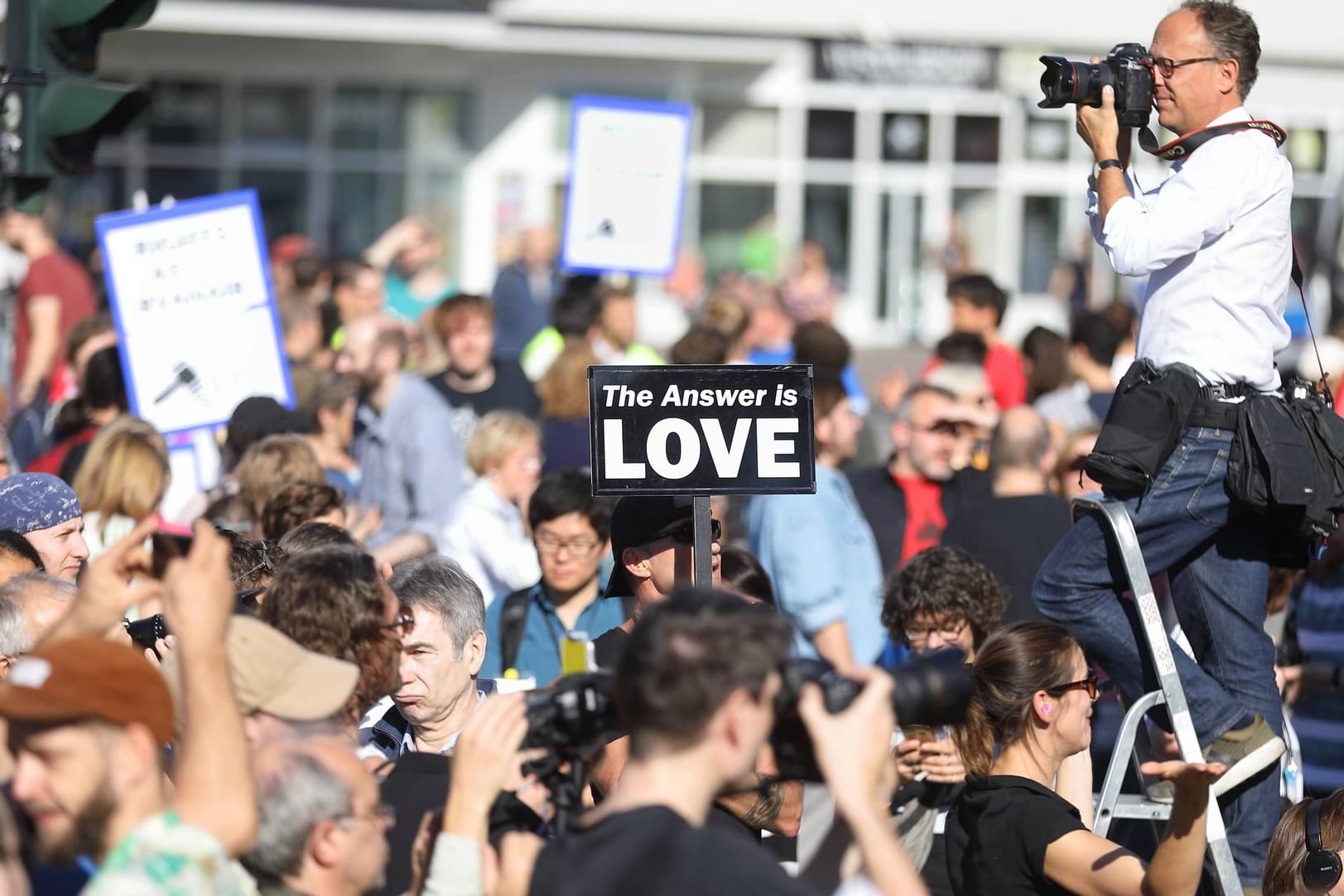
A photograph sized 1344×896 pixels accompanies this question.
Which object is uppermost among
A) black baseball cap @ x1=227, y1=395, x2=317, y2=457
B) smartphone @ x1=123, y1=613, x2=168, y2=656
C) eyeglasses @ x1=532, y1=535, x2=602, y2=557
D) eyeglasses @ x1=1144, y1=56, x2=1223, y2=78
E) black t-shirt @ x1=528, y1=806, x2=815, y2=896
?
eyeglasses @ x1=1144, y1=56, x2=1223, y2=78

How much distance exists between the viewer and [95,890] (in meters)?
3.00

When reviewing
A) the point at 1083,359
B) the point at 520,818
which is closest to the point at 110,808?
the point at 520,818

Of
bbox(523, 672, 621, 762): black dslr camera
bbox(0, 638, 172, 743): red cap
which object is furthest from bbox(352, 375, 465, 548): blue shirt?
bbox(0, 638, 172, 743): red cap

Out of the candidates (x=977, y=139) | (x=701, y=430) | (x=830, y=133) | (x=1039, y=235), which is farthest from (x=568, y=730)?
(x=1039, y=235)

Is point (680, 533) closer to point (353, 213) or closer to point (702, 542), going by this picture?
point (702, 542)

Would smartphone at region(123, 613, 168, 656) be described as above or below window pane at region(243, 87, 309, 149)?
below

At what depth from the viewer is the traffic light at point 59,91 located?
738 centimetres

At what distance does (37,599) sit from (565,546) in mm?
2225

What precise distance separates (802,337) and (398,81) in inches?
671

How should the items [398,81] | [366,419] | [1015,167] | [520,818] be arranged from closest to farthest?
[520,818] → [366,419] → [398,81] → [1015,167]

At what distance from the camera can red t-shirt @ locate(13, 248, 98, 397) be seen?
11586 millimetres

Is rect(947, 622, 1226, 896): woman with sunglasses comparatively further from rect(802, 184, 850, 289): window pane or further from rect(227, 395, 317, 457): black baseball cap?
rect(802, 184, 850, 289): window pane

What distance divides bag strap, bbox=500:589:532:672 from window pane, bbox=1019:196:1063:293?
71.8 feet

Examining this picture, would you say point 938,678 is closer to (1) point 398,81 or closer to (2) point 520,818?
(2) point 520,818
